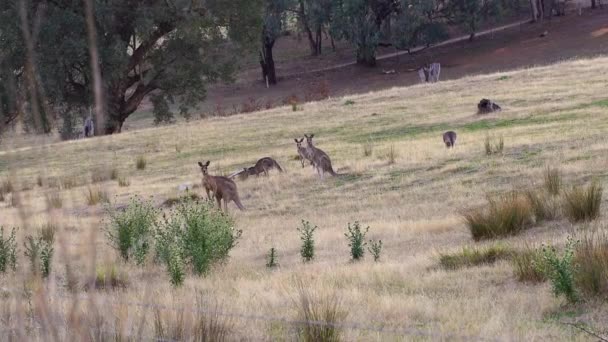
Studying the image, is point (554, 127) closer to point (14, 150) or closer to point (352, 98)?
point (352, 98)

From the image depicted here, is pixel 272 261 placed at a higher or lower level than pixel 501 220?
lower

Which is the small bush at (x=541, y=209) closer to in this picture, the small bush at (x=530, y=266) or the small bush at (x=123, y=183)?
the small bush at (x=530, y=266)

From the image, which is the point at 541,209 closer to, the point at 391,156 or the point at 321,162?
the point at 321,162

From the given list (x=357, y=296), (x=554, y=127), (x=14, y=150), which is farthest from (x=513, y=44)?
(x=14, y=150)

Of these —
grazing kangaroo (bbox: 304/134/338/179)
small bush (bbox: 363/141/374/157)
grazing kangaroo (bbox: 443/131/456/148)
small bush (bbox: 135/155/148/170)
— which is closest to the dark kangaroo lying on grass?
grazing kangaroo (bbox: 304/134/338/179)

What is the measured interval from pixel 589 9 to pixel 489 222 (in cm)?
5867

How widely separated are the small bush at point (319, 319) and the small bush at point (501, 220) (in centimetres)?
495

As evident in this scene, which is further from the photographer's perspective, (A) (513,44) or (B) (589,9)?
(B) (589,9)

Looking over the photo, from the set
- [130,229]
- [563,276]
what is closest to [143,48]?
[130,229]

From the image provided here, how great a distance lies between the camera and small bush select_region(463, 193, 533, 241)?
11766 mm

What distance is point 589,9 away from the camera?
66.4m

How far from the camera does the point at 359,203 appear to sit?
17609 millimetres

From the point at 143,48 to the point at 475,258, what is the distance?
3212 cm

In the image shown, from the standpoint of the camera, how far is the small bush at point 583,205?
1180 centimetres
